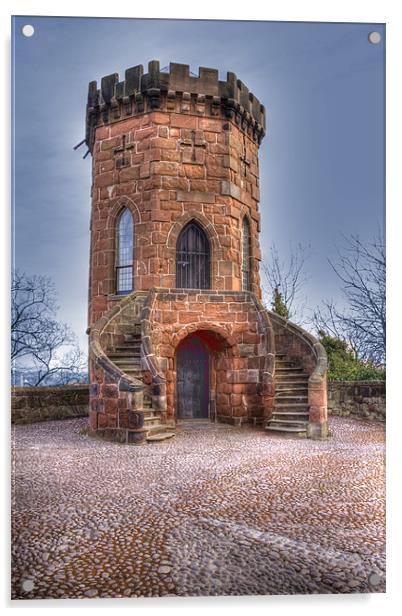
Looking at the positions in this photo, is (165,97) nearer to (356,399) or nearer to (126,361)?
(126,361)

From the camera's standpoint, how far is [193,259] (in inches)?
520

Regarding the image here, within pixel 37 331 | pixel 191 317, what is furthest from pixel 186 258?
pixel 37 331

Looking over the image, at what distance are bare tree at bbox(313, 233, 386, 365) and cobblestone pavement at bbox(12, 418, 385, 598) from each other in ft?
5.55

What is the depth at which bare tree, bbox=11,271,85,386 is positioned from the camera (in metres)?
5.99

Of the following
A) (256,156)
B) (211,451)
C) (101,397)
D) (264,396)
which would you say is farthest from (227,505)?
(256,156)

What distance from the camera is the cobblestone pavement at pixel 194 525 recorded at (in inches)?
178

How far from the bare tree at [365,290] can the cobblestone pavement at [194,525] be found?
5.55ft

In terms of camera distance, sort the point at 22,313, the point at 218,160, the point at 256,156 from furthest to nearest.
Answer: the point at 256,156, the point at 218,160, the point at 22,313

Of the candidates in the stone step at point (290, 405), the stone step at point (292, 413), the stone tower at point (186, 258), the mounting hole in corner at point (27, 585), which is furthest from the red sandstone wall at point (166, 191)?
the mounting hole in corner at point (27, 585)

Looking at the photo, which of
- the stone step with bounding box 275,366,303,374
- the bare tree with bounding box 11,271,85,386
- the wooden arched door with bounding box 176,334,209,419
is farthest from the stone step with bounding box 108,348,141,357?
the bare tree with bounding box 11,271,85,386

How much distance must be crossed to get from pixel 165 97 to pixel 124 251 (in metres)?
3.67
